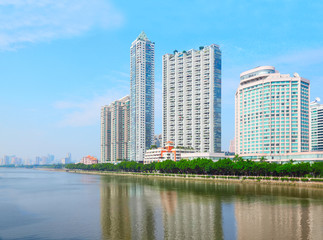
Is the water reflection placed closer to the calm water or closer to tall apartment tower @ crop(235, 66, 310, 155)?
the calm water

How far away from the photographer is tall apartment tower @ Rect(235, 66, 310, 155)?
158500 mm

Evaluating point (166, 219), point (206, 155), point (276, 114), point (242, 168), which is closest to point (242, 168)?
point (242, 168)

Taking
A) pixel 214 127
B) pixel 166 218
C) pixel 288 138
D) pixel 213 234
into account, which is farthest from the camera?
pixel 214 127

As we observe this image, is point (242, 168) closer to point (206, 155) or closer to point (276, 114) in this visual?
point (206, 155)

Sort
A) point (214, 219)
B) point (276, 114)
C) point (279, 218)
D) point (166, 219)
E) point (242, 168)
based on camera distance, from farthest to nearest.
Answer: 1. point (276, 114)
2. point (242, 168)
3. point (279, 218)
4. point (214, 219)
5. point (166, 219)

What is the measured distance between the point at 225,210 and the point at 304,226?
609 inches

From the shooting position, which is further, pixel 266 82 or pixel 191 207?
pixel 266 82

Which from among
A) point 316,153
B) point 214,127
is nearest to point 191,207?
point 316,153

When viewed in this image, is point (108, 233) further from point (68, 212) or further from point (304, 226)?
point (304, 226)

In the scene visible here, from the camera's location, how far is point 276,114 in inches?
6388

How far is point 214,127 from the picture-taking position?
195750 millimetres

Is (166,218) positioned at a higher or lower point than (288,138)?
lower

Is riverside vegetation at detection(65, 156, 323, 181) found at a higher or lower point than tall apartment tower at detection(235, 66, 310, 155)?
lower

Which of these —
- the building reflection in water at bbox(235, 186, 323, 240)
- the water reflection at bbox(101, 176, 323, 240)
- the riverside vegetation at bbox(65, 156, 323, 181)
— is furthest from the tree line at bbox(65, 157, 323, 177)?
the building reflection in water at bbox(235, 186, 323, 240)
